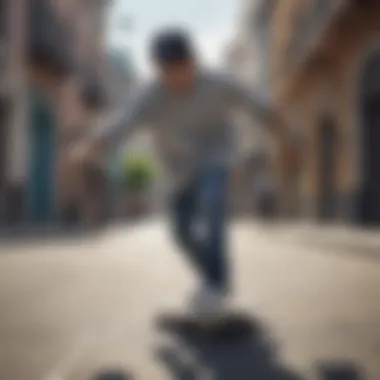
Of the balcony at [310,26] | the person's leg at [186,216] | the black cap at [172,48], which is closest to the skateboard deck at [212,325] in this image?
A: the person's leg at [186,216]

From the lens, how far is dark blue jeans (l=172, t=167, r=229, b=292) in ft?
13.1

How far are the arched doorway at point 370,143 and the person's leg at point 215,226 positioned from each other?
9.69 metres

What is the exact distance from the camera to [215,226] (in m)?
4.00

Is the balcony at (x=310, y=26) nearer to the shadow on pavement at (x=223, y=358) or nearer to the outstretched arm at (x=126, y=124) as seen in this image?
the outstretched arm at (x=126, y=124)

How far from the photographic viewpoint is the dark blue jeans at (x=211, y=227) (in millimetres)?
3982

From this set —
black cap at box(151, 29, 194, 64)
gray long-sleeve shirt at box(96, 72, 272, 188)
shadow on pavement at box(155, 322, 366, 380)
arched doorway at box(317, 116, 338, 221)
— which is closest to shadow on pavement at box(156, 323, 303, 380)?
shadow on pavement at box(155, 322, 366, 380)

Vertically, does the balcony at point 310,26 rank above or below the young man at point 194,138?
above

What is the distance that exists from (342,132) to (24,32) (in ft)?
25.0

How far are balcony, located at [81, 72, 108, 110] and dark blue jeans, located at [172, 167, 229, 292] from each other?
19636 millimetres

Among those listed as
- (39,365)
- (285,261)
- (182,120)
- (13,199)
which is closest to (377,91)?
(285,261)

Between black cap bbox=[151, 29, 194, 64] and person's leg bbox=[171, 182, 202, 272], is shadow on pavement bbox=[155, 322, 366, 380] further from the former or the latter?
black cap bbox=[151, 29, 194, 64]

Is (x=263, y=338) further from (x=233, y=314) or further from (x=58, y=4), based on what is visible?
(x=58, y=4)

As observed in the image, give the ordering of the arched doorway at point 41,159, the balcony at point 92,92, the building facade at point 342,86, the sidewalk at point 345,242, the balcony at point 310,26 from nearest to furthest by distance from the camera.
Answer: the sidewalk at point 345,242 < the balcony at point 310,26 < the building facade at point 342,86 < the arched doorway at point 41,159 < the balcony at point 92,92

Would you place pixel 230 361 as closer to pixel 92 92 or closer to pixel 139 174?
pixel 92 92
